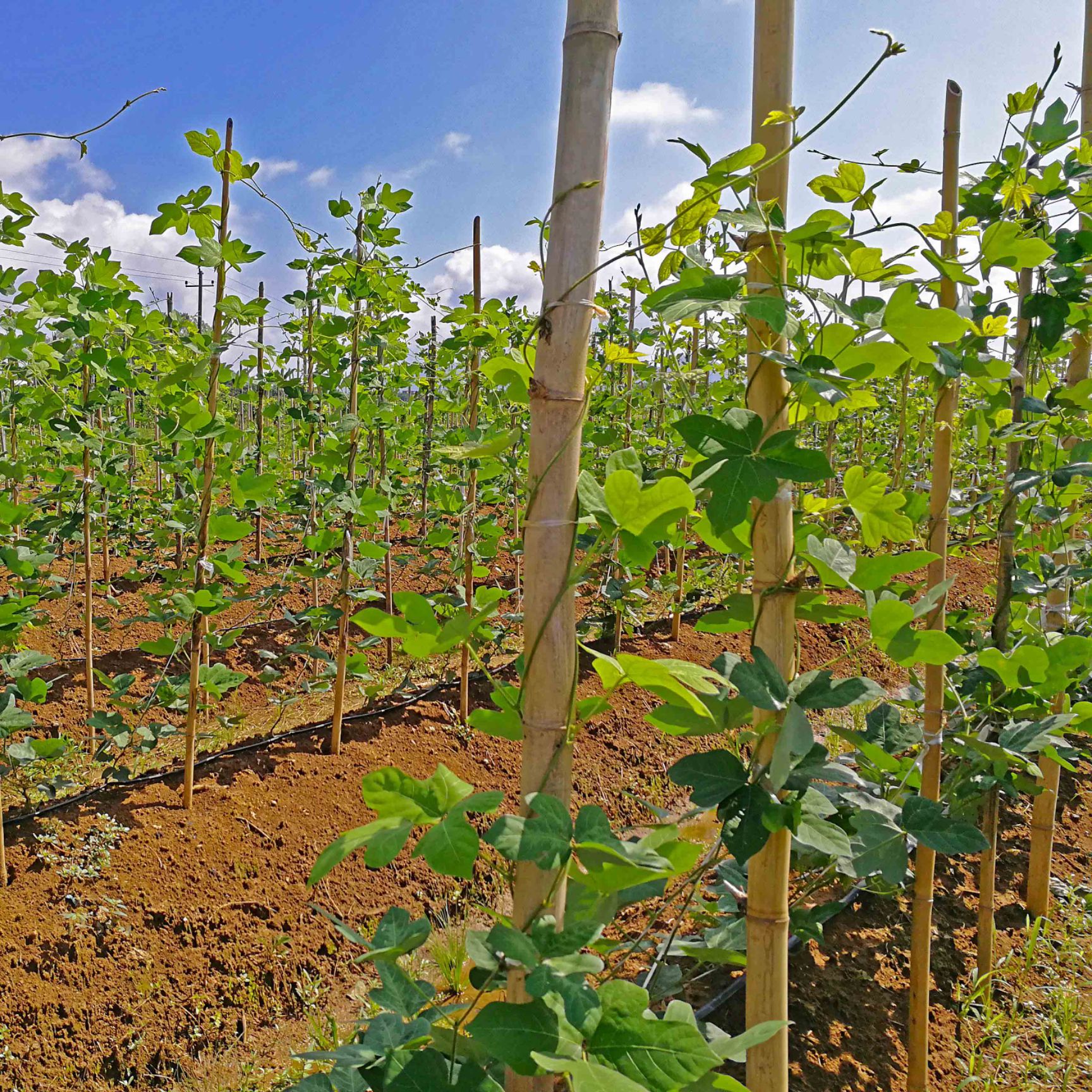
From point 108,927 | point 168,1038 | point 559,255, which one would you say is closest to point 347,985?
point 168,1038

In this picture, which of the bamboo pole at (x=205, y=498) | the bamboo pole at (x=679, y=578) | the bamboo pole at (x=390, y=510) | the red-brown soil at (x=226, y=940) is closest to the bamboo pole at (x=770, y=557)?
the red-brown soil at (x=226, y=940)

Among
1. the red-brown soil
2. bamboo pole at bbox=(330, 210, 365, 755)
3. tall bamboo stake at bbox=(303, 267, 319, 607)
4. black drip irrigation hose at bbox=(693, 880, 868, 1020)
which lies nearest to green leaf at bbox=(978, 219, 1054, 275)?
black drip irrigation hose at bbox=(693, 880, 868, 1020)

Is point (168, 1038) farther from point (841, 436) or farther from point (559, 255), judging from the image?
point (841, 436)

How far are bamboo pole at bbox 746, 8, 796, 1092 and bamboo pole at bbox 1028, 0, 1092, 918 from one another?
120 cm

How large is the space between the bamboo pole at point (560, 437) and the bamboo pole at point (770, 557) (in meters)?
0.25

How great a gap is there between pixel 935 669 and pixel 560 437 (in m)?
1.10

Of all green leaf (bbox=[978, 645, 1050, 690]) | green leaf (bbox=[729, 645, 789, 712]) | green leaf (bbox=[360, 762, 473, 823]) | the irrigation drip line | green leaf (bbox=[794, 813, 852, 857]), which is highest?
green leaf (bbox=[729, 645, 789, 712])

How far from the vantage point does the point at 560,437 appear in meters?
0.98

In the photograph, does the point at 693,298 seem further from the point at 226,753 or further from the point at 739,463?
the point at 226,753

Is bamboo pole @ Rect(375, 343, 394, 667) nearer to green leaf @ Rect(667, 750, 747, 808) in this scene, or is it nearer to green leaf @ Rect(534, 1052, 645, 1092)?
green leaf @ Rect(667, 750, 747, 808)

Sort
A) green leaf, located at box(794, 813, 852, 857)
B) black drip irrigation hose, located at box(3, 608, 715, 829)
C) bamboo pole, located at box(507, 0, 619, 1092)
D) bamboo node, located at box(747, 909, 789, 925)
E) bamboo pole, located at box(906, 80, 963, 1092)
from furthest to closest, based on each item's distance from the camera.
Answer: black drip irrigation hose, located at box(3, 608, 715, 829)
bamboo pole, located at box(906, 80, 963, 1092)
bamboo node, located at box(747, 909, 789, 925)
green leaf, located at box(794, 813, 852, 857)
bamboo pole, located at box(507, 0, 619, 1092)

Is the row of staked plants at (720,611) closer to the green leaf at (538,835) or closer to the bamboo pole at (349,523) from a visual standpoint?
the green leaf at (538,835)

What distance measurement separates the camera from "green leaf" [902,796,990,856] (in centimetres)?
122

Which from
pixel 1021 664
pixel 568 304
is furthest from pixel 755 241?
pixel 1021 664
